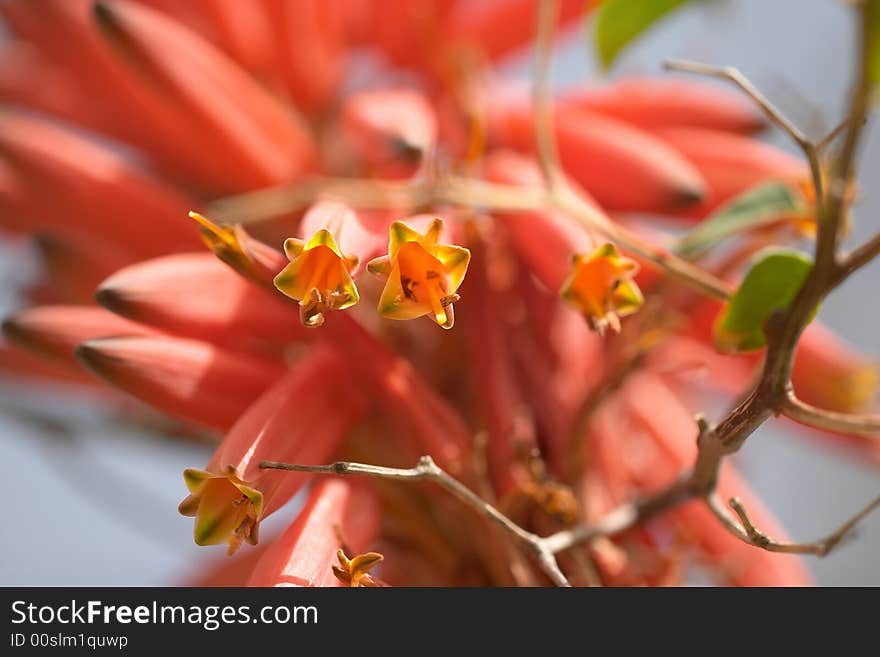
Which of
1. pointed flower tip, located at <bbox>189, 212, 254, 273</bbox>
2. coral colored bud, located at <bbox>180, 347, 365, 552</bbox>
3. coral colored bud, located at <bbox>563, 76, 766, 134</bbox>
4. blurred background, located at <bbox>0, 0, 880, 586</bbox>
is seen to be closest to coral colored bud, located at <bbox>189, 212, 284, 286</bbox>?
pointed flower tip, located at <bbox>189, 212, 254, 273</bbox>

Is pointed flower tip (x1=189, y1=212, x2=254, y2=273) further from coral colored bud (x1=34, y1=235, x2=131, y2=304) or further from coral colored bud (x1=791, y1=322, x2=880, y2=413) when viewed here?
coral colored bud (x1=791, y1=322, x2=880, y2=413)

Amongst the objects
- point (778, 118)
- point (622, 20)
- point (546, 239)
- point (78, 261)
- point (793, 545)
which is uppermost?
point (78, 261)

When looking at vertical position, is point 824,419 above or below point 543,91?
below

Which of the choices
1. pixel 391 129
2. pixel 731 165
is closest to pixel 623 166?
pixel 731 165

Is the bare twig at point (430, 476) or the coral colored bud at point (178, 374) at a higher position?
the coral colored bud at point (178, 374)

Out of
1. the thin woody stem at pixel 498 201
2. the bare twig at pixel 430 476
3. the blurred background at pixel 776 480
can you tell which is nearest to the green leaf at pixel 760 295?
the thin woody stem at pixel 498 201

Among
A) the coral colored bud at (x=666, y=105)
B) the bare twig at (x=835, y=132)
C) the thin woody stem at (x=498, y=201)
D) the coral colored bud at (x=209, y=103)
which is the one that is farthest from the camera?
the coral colored bud at (x=666, y=105)

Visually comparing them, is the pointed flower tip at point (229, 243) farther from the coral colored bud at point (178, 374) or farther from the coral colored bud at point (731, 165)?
the coral colored bud at point (731, 165)

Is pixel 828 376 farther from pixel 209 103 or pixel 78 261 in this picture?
pixel 78 261
